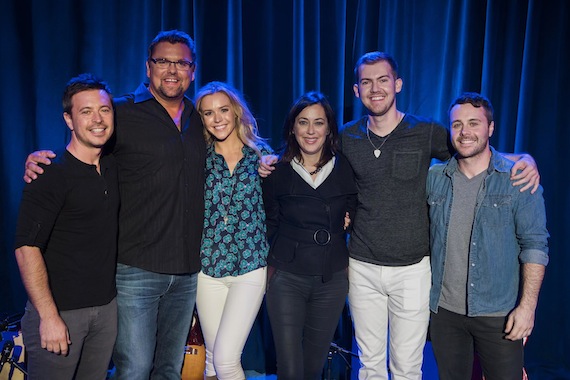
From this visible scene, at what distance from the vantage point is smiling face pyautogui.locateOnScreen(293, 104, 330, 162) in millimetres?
2377

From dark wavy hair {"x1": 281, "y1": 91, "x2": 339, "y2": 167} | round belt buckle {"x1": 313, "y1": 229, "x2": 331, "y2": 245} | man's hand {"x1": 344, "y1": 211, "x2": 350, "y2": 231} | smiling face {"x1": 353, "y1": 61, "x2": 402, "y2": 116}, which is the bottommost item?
round belt buckle {"x1": 313, "y1": 229, "x2": 331, "y2": 245}

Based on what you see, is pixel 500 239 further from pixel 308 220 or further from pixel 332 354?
pixel 332 354

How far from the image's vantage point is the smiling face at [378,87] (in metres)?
2.40

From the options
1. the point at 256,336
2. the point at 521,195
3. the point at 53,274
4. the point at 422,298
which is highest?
the point at 521,195

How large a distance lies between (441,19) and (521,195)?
73.1 inches

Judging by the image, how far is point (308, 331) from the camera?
2.34 meters

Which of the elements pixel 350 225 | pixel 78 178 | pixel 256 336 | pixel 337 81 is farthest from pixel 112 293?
pixel 337 81

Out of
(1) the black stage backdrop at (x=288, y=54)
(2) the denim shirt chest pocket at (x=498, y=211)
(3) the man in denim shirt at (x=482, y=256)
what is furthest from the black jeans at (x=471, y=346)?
(1) the black stage backdrop at (x=288, y=54)

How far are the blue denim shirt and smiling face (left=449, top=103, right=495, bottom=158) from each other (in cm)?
12

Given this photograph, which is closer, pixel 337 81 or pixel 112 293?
pixel 112 293

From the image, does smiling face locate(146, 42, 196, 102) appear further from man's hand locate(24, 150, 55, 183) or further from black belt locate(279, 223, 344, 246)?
black belt locate(279, 223, 344, 246)

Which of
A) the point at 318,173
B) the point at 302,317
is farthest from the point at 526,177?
the point at 302,317

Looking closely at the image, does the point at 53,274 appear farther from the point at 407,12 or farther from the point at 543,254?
the point at 407,12

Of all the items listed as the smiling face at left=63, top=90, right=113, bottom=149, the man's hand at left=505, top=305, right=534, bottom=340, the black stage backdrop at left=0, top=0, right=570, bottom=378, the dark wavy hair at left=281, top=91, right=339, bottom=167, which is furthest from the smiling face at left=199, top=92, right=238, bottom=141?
the man's hand at left=505, top=305, right=534, bottom=340
